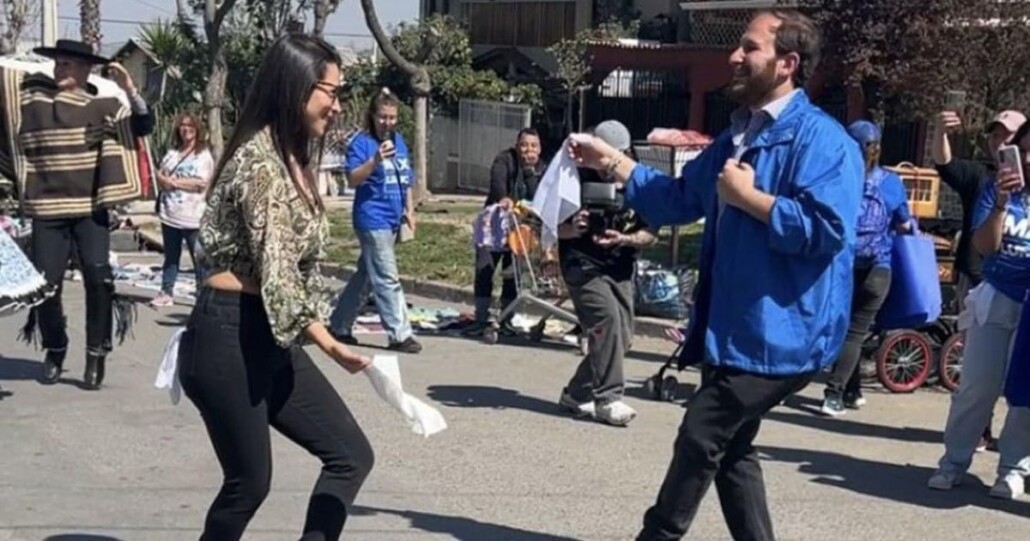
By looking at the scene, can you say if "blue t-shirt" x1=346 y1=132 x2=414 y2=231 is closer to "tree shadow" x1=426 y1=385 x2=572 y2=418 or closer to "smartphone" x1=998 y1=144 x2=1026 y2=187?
"tree shadow" x1=426 y1=385 x2=572 y2=418

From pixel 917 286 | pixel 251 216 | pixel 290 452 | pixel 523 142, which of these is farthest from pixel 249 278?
pixel 523 142

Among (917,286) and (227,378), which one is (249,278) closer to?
(227,378)

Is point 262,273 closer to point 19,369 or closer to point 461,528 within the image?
point 461,528

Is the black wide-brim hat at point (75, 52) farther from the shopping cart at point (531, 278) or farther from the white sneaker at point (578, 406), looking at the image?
the shopping cart at point (531, 278)

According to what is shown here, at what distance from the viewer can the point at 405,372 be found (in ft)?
34.7

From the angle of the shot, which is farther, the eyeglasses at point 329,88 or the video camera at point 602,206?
the video camera at point 602,206

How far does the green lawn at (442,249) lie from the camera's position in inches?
602

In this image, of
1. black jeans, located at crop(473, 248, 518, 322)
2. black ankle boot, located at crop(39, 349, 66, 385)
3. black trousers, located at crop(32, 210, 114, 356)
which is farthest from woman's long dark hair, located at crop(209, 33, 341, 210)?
black jeans, located at crop(473, 248, 518, 322)

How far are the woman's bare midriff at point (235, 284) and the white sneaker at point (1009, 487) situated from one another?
402 centimetres

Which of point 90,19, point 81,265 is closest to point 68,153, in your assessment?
point 81,265

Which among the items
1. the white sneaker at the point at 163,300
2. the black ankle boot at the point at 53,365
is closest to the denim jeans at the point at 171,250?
the white sneaker at the point at 163,300

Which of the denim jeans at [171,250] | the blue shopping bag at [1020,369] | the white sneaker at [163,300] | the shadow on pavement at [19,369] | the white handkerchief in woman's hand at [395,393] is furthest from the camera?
the denim jeans at [171,250]

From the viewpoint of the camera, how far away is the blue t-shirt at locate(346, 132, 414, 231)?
10883 millimetres

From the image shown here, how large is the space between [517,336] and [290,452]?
455cm
